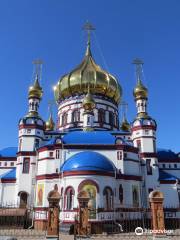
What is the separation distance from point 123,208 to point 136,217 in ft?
4.81

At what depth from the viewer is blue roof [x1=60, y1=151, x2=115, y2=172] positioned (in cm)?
2143

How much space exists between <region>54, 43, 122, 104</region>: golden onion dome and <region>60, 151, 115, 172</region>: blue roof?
11421 millimetres

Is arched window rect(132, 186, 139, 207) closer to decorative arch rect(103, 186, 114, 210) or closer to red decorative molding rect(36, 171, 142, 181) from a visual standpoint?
red decorative molding rect(36, 171, 142, 181)

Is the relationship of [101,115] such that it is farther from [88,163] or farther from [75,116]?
[88,163]

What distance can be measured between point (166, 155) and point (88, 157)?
12084 mm

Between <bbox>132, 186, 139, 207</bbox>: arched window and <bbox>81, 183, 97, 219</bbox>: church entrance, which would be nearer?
<bbox>81, 183, 97, 219</bbox>: church entrance

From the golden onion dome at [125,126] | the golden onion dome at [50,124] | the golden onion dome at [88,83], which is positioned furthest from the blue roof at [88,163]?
the golden onion dome at [50,124]

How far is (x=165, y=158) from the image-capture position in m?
30.1

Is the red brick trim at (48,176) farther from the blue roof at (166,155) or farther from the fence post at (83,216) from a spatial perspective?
the blue roof at (166,155)

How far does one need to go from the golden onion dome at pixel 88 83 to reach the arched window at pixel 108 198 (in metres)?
14.4

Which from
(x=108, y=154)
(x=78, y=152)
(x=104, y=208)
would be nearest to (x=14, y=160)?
(x=78, y=152)

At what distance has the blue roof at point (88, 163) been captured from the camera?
2143 cm

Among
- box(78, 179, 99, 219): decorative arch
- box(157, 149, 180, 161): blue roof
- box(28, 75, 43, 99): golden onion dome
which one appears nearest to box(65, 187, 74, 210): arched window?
box(78, 179, 99, 219): decorative arch

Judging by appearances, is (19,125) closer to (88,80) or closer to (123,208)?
(88,80)
